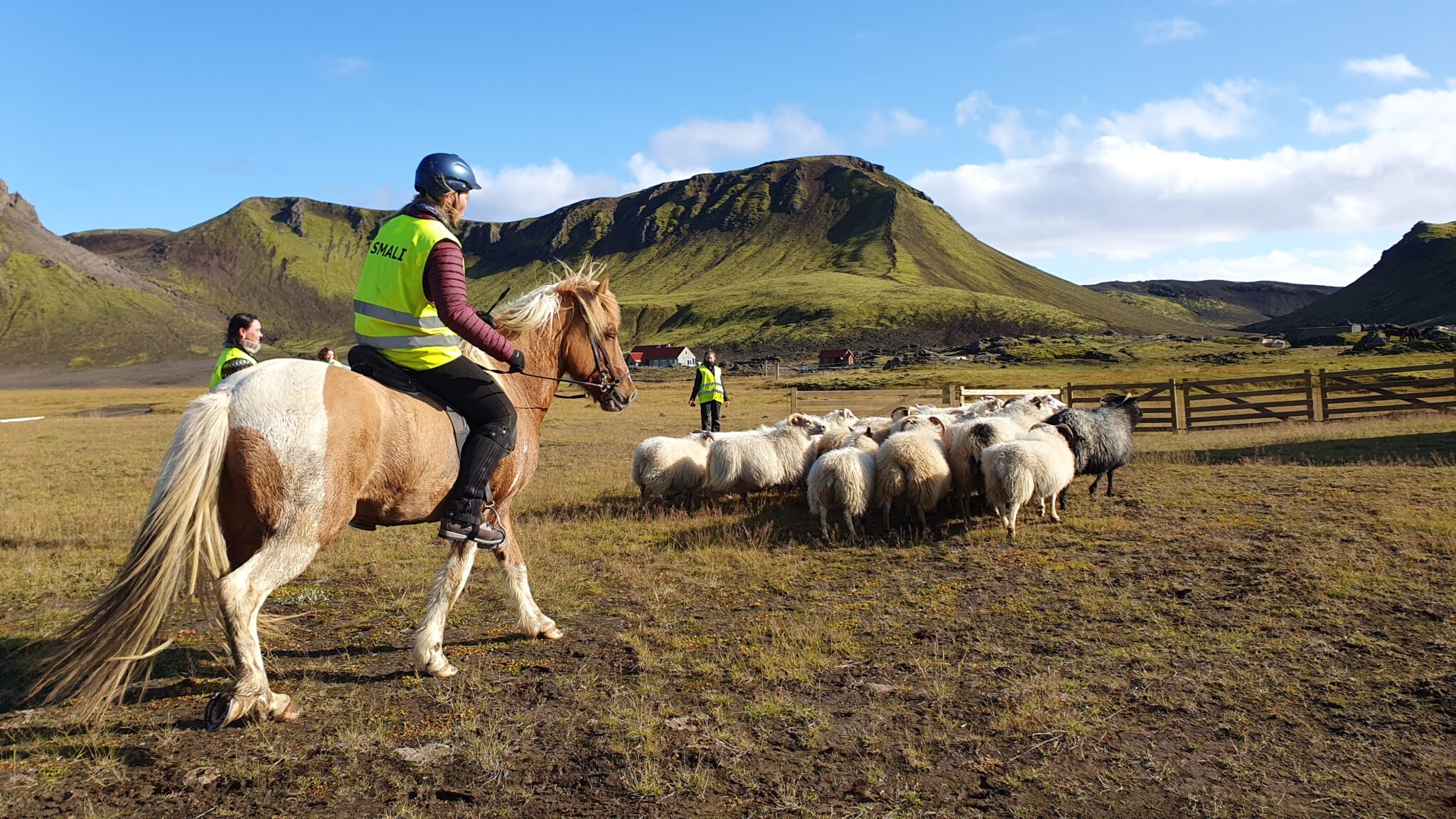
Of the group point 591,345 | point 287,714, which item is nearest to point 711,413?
point 591,345

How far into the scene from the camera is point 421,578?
8.45m

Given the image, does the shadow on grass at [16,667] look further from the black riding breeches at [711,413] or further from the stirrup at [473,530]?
the black riding breeches at [711,413]

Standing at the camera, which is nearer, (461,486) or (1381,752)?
(1381,752)

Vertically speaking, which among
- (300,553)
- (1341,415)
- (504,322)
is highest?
(504,322)

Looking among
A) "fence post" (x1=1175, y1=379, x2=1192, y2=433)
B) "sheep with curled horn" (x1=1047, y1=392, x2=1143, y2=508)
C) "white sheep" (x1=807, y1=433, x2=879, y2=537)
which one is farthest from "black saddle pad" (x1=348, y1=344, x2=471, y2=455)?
"fence post" (x1=1175, y1=379, x2=1192, y2=433)

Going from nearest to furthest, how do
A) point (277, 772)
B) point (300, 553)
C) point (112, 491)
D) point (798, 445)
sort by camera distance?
1. point (277, 772)
2. point (300, 553)
3. point (798, 445)
4. point (112, 491)

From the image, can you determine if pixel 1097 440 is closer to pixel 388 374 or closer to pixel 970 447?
pixel 970 447

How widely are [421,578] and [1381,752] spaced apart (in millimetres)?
7954

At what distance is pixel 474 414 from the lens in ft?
17.6

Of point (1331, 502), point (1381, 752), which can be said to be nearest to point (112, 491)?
point (1381, 752)

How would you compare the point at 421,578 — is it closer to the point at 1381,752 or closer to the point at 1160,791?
the point at 1160,791

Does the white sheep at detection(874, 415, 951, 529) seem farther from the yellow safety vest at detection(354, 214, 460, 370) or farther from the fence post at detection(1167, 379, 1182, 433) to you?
the fence post at detection(1167, 379, 1182, 433)

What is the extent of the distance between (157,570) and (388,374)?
167 centimetres

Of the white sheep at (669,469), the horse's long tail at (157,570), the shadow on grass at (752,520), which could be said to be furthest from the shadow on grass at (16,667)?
the white sheep at (669,469)
